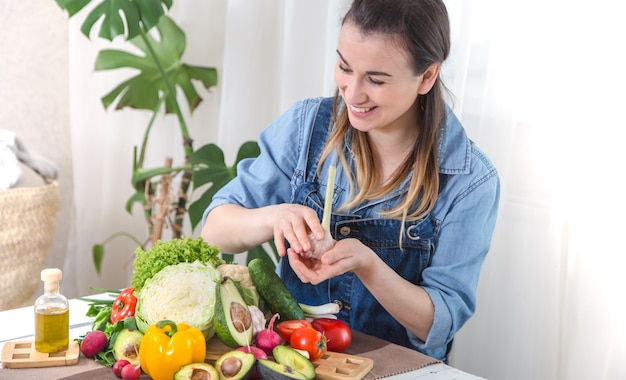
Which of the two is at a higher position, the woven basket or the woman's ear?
the woman's ear

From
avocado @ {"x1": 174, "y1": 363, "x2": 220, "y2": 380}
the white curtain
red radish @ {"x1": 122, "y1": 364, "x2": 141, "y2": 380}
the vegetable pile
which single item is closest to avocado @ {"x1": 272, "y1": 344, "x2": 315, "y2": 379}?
the vegetable pile

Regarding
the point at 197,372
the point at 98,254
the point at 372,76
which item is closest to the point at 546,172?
the point at 372,76

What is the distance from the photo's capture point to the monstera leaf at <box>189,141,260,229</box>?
2.55m

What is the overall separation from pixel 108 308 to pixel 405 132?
0.73 meters

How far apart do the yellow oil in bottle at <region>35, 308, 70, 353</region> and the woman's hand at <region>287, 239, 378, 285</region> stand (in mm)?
409

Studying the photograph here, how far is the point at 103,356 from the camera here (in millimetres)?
1296

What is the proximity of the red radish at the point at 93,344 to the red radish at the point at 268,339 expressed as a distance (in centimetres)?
25

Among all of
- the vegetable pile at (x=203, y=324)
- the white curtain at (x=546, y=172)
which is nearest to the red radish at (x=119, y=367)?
the vegetable pile at (x=203, y=324)

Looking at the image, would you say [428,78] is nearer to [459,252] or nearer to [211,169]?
[459,252]

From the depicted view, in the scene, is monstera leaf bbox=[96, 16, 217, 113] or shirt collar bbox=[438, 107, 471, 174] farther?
monstera leaf bbox=[96, 16, 217, 113]

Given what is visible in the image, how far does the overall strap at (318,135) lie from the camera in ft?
5.85

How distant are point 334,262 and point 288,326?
0.50 feet

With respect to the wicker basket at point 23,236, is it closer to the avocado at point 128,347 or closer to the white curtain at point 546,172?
the white curtain at point 546,172

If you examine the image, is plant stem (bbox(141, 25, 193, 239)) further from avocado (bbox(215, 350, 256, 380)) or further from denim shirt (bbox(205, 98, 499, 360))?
avocado (bbox(215, 350, 256, 380))
